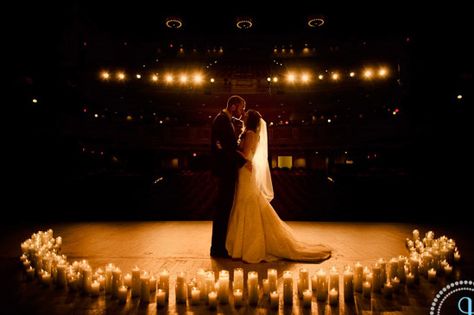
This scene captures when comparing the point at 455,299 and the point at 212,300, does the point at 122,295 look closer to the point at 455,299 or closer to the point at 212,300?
the point at 212,300

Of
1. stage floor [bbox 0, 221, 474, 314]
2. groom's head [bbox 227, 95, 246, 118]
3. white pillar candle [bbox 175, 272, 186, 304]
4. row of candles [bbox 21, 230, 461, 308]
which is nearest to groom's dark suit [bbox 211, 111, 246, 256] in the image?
groom's head [bbox 227, 95, 246, 118]

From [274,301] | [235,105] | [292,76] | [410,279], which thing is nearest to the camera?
[274,301]

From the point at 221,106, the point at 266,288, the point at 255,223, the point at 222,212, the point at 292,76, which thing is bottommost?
the point at 266,288

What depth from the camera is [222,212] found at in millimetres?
4316

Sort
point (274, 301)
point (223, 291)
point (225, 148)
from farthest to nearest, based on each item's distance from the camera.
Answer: point (225, 148) < point (223, 291) < point (274, 301)

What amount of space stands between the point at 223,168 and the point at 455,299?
2.79m

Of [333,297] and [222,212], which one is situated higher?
[222,212]

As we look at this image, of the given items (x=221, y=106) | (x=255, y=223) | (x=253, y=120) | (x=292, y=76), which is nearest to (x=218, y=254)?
(x=255, y=223)

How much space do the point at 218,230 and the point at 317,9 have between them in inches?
128

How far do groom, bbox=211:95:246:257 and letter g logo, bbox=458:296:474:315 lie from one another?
254 cm

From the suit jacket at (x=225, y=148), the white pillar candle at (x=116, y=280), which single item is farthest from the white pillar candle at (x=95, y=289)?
the suit jacket at (x=225, y=148)

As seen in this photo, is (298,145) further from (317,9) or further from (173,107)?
(317,9)

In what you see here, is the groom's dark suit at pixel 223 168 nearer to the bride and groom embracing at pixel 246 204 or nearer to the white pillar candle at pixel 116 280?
the bride and groom embracing at pixel 246 204

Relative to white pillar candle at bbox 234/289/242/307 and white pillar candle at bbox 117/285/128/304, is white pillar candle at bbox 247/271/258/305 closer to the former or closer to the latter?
white pillar candle at bbox 234/289/242/307
